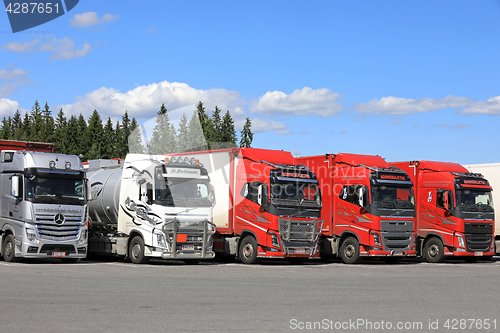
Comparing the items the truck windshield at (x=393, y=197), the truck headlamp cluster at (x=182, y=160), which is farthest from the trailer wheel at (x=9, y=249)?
the truck windshield at (x=393, y=197)

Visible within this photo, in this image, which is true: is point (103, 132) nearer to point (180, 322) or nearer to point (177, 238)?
point (177, 238)

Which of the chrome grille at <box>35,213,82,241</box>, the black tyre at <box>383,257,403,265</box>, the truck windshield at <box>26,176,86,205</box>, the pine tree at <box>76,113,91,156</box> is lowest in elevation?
the black tyre at <box>383,257,403,265</box>

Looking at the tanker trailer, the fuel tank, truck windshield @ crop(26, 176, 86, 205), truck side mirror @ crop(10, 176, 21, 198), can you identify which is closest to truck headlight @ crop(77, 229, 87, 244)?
truck windshield @ crop(26, 176, 86, 205)

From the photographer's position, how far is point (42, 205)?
1925 centimetres

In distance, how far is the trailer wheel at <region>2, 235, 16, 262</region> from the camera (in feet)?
63.9

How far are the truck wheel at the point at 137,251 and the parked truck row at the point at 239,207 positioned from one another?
4cm

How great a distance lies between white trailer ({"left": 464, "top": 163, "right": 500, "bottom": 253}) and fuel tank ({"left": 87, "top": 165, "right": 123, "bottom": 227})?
1536cm

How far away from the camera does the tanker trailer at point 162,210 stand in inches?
771

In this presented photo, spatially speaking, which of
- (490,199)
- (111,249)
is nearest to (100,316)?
(111,249)

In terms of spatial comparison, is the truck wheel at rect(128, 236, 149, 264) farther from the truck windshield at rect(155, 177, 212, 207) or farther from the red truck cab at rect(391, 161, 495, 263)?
the red truck cab at rect(391, 161, 495, 263)

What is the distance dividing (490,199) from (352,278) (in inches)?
423

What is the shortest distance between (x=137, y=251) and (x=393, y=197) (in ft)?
31.1

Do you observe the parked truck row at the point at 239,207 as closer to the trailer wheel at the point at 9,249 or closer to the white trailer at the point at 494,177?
the trailer wheel at the point at 9,249

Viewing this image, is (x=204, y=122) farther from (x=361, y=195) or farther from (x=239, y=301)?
(x=239, y=301)
